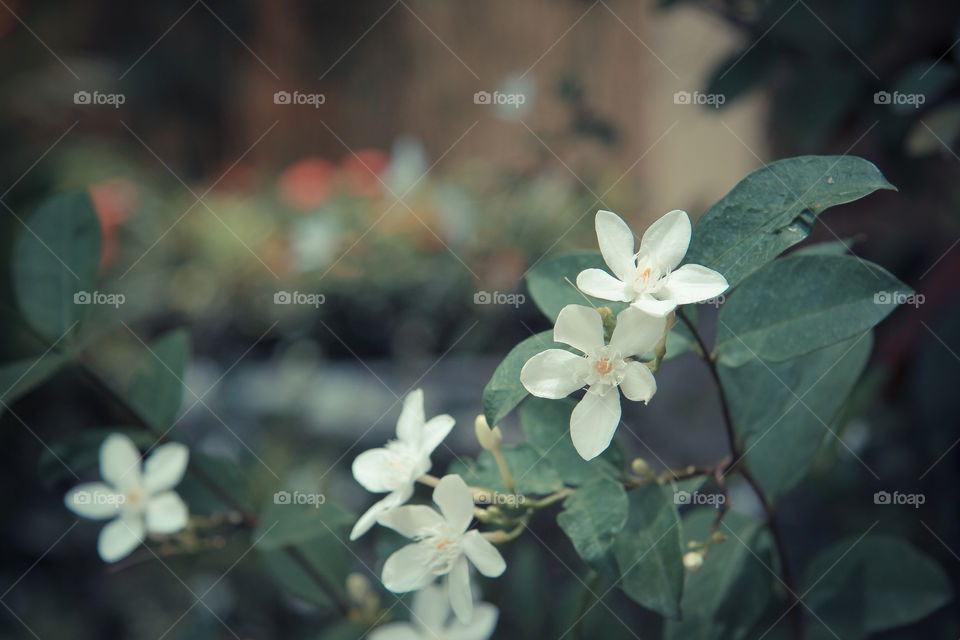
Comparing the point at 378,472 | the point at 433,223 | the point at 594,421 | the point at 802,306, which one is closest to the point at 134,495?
the point at 378,472

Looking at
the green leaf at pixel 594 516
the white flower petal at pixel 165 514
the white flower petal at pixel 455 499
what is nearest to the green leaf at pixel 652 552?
the green leaf at pixel 594 516

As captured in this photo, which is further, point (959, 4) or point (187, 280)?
point (187, 280)

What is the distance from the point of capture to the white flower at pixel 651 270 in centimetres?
46

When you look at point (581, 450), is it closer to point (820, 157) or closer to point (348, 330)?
point (820, 157)

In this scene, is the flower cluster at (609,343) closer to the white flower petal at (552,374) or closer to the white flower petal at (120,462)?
the white flower petal at (552,374)

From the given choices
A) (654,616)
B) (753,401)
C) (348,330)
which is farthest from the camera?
(348,330)

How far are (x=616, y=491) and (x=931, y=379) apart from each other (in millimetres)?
682

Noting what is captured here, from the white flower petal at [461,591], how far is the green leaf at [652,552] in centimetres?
12

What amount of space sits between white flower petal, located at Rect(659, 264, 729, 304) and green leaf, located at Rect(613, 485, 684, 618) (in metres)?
0.17

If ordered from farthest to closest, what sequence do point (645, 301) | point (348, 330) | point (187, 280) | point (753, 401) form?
point (187, 280), point (348, 330), point (753, 401), point (645, 301)

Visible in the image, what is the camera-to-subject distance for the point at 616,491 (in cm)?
52

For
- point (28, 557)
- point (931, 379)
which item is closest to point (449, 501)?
point (931, 379)
